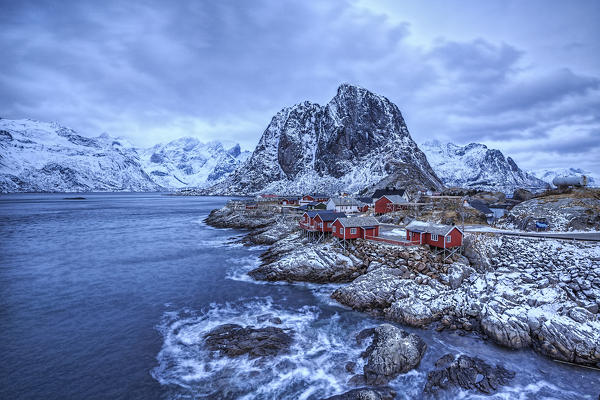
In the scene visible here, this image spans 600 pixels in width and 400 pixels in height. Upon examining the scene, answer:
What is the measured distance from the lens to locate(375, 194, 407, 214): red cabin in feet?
214

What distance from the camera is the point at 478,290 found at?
86.8 feet

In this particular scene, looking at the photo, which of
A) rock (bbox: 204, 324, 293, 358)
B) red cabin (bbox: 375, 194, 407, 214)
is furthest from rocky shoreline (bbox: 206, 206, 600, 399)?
red cabin (bbox: 375, 194, 407, 214)

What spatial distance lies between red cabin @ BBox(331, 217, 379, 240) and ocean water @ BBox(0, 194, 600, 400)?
9478mm

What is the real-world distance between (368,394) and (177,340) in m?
14.5

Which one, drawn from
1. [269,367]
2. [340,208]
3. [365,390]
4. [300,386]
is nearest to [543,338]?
[365,390]

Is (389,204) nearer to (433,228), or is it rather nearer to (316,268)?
(433,228)

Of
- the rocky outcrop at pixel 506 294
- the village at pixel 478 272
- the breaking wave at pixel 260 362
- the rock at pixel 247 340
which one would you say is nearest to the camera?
the breaking wave at pixel 260 362

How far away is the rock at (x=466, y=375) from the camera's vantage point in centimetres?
1631

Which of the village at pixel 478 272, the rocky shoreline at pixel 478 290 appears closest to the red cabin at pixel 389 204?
the village at pixel 478 272

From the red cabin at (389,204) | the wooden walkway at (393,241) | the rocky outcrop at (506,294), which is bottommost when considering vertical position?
the rocky outcrop at (506,294)

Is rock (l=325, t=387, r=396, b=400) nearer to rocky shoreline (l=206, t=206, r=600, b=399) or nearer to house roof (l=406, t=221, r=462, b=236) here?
rocky shoreline (l=206, t=206, r=600, b=399)

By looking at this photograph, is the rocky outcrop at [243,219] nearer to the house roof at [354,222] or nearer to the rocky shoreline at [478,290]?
the house roof at [354,222]

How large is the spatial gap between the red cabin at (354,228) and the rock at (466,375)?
21934 mm

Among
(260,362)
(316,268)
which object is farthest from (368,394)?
(316,268)
